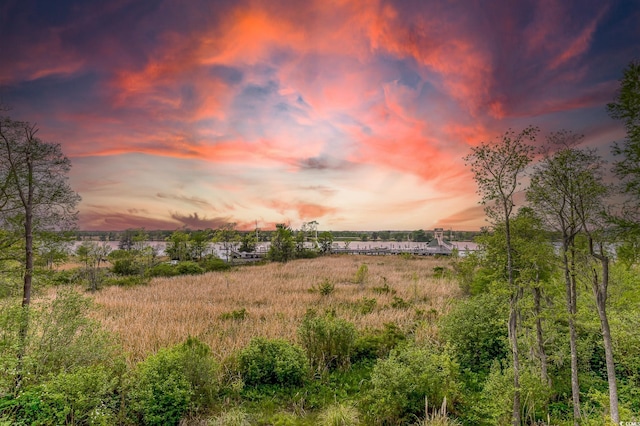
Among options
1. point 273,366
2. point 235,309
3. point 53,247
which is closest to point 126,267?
point 235,309

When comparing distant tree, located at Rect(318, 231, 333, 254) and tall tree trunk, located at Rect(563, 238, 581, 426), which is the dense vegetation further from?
distant tree, located at Rect(318, 231, 333, 254)

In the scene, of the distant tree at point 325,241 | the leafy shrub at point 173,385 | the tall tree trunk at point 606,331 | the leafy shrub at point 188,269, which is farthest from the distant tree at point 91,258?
the distant tree at point 325,241

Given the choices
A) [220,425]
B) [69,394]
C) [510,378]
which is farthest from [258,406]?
[510,378]

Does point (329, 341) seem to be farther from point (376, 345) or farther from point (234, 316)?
point (234, 316)

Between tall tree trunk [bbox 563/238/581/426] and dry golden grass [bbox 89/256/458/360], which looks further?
dry golden grass [bbox 89/256/458/360]

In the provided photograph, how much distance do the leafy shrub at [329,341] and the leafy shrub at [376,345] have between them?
0.31 m

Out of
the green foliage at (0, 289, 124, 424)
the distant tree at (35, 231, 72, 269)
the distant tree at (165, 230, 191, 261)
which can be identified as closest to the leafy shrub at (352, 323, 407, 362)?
the green foliage at (0, 289, 124, 424)

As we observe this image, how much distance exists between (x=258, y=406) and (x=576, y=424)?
191 inches

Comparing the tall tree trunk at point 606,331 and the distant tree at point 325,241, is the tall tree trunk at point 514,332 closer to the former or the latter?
the tall tree trunk at point 606,331

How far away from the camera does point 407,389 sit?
510 centimetres

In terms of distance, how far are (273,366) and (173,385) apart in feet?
6.92

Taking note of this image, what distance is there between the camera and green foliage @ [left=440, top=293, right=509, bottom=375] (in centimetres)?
733

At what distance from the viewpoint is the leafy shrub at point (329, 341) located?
7.63 m

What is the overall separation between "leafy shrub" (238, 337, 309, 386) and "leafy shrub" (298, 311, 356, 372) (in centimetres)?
91
